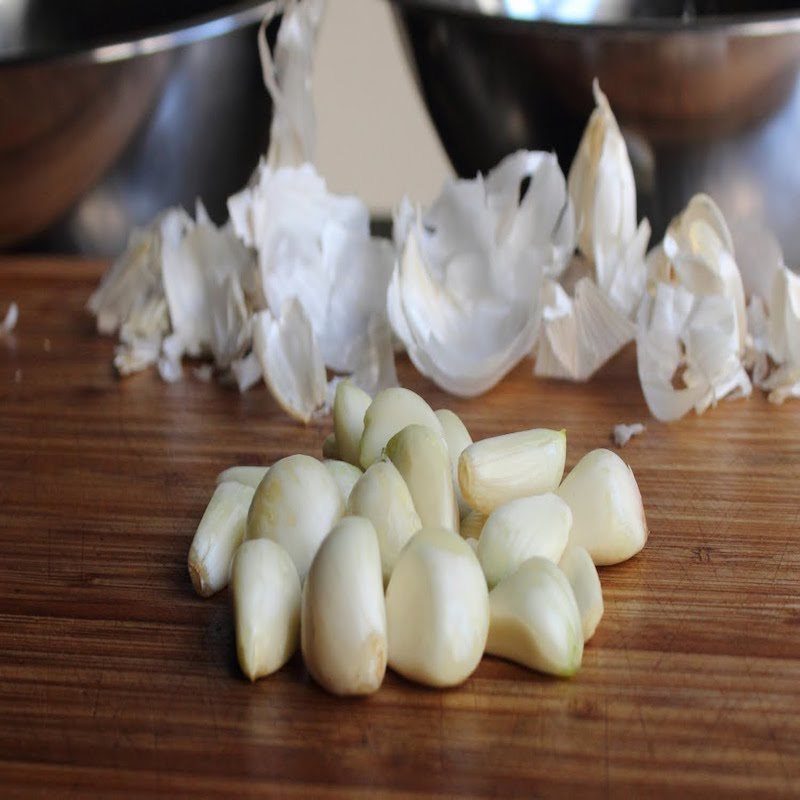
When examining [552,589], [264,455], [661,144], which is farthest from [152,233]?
[552,589]

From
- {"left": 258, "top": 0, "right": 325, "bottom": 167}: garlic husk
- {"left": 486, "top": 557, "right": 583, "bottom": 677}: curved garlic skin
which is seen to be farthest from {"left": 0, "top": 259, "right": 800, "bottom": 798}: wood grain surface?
{"left": 258, "top": 0, "right": 325, "bottom": 167}: garlic husk

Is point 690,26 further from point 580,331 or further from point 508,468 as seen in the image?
point 508,468

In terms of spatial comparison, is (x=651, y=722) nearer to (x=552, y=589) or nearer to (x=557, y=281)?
(x=552, y=589)

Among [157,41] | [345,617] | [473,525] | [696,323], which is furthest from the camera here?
[157,41]

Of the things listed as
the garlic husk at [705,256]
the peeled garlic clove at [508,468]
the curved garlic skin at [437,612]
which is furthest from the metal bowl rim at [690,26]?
the curved garlic skin at [437,612]

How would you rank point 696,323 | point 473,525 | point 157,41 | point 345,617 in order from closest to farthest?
point 345,617 → point 473,525 → point 696,323 → point 157,41

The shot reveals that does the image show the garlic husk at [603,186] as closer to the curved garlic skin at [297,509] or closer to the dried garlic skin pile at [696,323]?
the dried garlic skin pile at [696,323]

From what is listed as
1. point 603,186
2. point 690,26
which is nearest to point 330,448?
point 603,186

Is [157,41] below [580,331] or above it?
above
